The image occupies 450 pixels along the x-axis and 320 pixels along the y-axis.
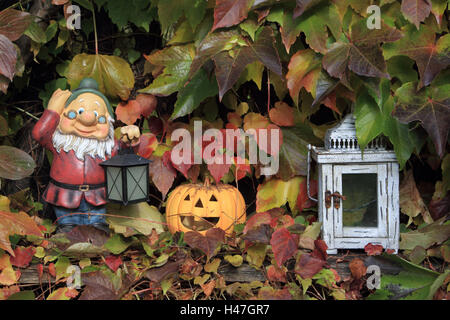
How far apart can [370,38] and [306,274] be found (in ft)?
2.06

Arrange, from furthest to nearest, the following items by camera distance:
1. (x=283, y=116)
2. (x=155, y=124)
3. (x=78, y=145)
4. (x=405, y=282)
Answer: (x=155, y=124), (x=283, y=116), (x=78, y=145), (x=405, y=282)

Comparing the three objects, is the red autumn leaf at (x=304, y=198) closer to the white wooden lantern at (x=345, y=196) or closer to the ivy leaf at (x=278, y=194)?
the ivy leaf at (x=278, y=194)

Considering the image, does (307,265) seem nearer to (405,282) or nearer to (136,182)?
(405,282)

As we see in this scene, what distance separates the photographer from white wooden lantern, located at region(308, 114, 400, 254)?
136 cm

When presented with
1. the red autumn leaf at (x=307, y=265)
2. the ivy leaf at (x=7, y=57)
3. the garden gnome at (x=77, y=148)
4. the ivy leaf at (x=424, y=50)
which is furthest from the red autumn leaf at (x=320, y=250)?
the ivy leaf at (x=7, y=57)

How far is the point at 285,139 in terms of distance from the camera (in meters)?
1.55

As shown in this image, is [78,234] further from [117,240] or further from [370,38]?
[370,38]

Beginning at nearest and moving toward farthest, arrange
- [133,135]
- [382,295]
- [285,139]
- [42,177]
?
1. [382,295]
2. [133,135]
3. [285,139]
4. [42,177]

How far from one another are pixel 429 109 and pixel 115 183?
34.1 inches

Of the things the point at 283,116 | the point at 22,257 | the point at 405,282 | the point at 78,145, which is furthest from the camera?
the point at 283,116

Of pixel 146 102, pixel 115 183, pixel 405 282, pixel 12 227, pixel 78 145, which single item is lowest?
pixel 405 282

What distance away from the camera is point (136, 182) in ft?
4.45

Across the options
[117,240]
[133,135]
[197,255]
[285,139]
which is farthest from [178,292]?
[285,139]

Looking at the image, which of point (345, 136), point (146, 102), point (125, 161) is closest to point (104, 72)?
point (146, 102)
